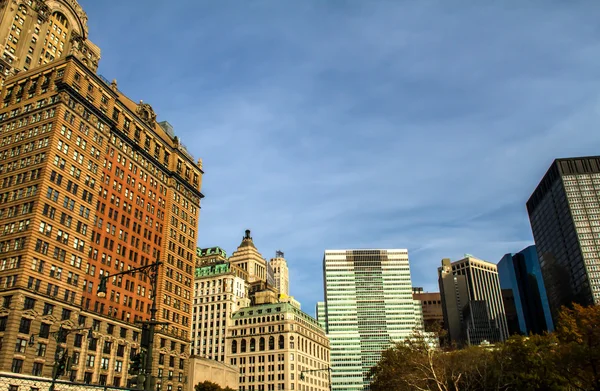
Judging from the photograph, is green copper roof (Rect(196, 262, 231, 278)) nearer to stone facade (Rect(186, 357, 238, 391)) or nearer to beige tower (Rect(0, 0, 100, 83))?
stone facade (Rect(186, 357, 238, 391))

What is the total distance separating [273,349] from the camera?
6403 inches

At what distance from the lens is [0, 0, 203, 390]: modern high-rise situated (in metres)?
76.1

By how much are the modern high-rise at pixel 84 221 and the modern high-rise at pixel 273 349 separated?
2222 inches

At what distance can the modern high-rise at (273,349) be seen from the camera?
15788cm

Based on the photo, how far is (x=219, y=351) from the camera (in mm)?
171750

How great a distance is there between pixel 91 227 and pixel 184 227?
30.8m

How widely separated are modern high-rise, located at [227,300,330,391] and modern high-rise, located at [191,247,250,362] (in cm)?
449

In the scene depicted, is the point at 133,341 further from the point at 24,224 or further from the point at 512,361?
the point at 512,361

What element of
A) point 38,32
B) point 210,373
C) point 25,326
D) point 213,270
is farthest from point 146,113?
point 213,270

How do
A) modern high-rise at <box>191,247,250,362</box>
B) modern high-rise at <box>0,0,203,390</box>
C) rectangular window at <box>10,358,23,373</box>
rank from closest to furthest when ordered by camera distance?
rectangular window at <box>10,358,23,373</box> < modern high-rise at <box>0,0,203,390</box> < modern high-rise at <box>191,247,250,362</box>

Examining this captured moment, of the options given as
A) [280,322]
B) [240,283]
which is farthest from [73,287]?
[240,283]

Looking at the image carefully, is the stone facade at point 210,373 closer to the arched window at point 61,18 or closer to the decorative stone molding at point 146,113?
the decorative stone molding at point 146,113

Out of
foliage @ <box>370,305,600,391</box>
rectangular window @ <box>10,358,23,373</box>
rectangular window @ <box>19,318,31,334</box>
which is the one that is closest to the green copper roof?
foliage @ <box>370,305,600,391</box>

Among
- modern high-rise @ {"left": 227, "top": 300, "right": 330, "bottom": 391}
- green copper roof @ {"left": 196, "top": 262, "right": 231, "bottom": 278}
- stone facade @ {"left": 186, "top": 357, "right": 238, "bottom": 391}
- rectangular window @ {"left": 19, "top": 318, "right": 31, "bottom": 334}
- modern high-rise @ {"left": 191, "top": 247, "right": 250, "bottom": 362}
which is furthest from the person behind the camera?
green copper roof @ {"left": 196, "top": 262, "right": 231, "bottom": 278}
